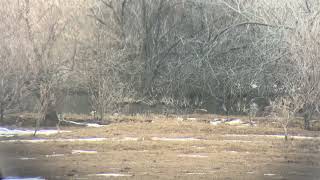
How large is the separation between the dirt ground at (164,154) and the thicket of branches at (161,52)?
2.80 m

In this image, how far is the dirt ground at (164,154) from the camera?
29.5 feet

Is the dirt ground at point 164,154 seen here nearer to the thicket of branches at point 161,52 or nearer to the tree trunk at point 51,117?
the tree trunk at point 51,117

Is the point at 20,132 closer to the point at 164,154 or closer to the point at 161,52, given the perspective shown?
the point at 164,154

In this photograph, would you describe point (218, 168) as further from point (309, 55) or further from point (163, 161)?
point (309, 55)

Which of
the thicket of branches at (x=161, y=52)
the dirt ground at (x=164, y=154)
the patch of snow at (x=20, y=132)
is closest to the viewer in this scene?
the dirt ground at (x=164, y=154)

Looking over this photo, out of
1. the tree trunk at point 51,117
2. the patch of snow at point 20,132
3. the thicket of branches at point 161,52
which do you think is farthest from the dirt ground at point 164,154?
the thicket of branches at point 161,52

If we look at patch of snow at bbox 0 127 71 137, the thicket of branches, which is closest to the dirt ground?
patch of snow at bbox 0 127 71 137

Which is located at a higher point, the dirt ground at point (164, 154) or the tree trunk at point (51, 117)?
the tree trunk at point (51, 117)

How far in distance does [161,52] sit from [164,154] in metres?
19.5

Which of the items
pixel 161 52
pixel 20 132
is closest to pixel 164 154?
pixel 20 132

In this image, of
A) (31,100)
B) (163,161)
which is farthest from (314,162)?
(31,100)

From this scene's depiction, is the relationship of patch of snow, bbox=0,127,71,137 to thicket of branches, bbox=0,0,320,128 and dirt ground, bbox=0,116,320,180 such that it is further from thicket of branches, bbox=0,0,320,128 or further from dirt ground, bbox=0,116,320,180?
thicket of branches, bbox=0,0,320,128

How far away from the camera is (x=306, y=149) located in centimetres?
1196

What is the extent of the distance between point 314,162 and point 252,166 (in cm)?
133
